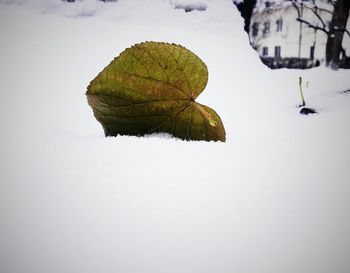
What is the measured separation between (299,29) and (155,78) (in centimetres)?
58

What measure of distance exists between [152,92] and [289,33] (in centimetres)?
56

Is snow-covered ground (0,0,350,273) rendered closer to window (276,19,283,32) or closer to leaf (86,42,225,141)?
leaf (86,42,225,141)

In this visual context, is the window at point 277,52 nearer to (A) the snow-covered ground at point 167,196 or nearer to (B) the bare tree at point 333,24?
(B) the bare tree at point 333,24

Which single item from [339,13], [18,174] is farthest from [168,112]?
[339,13]

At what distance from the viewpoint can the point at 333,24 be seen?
768mm

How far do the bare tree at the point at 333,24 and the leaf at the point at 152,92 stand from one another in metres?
0.50

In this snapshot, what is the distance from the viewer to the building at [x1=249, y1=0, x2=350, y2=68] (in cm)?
73

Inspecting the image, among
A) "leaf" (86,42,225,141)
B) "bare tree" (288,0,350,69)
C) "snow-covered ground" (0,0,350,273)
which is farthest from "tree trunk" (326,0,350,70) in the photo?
"leaf" (86,42,225,141)

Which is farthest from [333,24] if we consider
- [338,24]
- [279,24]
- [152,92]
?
[152,92]

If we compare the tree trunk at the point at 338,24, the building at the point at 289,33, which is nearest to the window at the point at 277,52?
the building at the point at 289,33

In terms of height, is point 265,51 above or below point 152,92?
above

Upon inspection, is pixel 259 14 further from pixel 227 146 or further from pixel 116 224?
pixel 116 224

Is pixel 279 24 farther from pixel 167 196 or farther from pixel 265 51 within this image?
pixel 167 196

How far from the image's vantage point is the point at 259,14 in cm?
76
